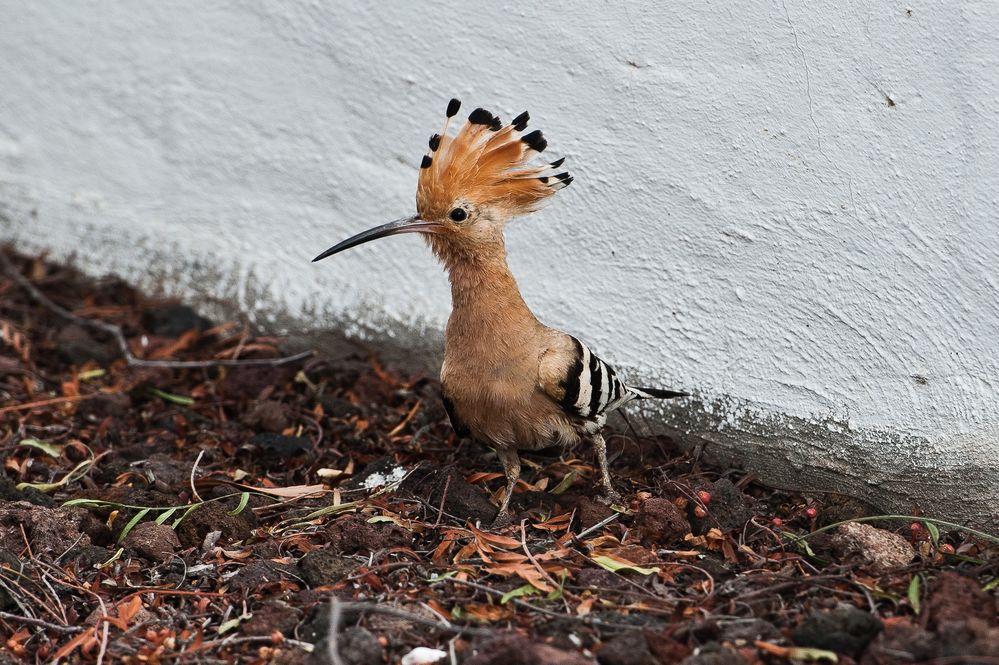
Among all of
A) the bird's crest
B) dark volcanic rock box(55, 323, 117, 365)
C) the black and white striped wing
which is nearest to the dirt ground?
dark volcanic rock box(55, 323, 117, 365)

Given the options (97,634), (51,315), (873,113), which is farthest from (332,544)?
(51,315)

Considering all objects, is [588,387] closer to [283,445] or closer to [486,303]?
[486,303]

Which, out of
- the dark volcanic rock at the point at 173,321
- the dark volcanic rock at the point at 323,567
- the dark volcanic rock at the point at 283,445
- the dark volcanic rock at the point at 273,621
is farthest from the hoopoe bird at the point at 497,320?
the dark volcanic rock at the point at 173,321

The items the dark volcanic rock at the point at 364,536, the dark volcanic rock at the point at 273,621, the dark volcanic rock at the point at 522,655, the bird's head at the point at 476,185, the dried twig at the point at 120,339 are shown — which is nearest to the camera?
the dark volcanic rock at the point at 522,655

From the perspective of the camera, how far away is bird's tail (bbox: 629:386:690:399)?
3.62 metres

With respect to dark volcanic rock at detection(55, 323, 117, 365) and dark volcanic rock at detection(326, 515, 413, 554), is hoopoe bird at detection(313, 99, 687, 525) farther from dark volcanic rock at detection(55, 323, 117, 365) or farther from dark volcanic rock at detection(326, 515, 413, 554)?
dark volcanic rock at detection(55, 323, 117, 365)

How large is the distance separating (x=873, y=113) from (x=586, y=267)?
110 cm

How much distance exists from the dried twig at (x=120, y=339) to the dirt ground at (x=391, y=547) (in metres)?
0.04

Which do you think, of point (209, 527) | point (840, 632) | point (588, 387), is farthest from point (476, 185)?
point (840, 632)

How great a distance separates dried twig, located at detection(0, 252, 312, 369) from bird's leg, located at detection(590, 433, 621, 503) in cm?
146

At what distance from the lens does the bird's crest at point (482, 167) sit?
130 inches

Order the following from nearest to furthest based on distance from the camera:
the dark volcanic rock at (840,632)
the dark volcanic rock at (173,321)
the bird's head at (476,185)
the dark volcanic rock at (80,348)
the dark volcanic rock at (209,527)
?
1. the dark volcanic rock at (840,632)
2. the dark volcanic rock at (209,527)
3. the bird's head at (476,185)
4. the dark volcanic rock at (80,348)
5. the dark volcanic rock at (173,321)

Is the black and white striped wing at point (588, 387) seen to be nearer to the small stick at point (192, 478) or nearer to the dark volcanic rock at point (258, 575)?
the dark volcanic rock at point (258, 575)

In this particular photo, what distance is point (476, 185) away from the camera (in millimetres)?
3354
